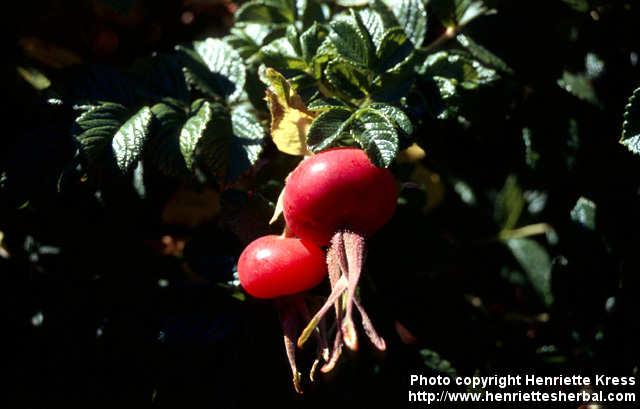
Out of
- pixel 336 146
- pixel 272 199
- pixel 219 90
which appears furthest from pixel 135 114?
pixel 336 146

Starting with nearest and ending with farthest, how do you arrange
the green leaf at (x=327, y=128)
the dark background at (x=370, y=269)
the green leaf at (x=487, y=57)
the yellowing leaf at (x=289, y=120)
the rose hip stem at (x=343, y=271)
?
the rose hip stem at (x=343, y=271) → the green leaf at (x=327, y=128) → the yellowing leaf at (x=289, y=120) → the dark background at (x=370, y=269) → the green leaf at (x=487, y=57)

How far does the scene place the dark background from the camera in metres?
1.44

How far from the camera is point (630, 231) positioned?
5.17ft

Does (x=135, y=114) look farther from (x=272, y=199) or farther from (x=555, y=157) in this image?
(x=555, y=157)

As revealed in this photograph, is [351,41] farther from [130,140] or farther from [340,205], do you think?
[130,140]

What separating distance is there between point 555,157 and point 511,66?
10.4 inches

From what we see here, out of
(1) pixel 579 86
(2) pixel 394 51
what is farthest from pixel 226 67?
(1) pixel 579 86

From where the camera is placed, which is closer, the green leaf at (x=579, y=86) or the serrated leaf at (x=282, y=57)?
the serrated leaf at (x=282, y=57)

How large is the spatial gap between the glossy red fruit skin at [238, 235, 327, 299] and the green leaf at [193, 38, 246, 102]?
0.50 meters

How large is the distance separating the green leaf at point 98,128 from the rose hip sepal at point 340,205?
46cm

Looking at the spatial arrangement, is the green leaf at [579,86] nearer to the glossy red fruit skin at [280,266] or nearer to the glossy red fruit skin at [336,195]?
the glossy red fruit skin at [336,195]

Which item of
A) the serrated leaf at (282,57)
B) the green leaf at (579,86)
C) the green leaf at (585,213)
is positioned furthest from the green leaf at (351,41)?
the green leaf at (585,213)

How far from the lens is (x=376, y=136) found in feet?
3.92

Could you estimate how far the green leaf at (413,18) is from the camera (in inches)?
63.0
